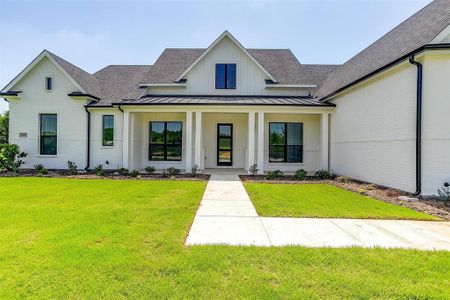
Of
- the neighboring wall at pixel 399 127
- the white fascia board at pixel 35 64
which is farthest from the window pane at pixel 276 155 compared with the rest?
the white fascia board at pixel 35 64

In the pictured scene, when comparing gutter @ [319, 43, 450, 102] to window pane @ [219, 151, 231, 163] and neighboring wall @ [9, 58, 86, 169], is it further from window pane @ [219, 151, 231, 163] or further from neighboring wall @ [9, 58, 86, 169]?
neighboring wall @ [9, 58, 86, 169]

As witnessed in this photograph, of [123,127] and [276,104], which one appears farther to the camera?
[123,127]

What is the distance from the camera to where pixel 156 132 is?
52.9 ft

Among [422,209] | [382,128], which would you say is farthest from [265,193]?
[382,128]

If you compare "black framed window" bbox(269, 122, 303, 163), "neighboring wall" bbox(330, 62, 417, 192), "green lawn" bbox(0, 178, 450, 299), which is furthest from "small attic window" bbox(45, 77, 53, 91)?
"neighboring wall" bbox(330, 62, 417, 192)

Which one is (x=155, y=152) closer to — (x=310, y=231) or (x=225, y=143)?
(x=225, y=143)

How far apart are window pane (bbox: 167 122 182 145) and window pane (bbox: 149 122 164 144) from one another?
1.46 feet

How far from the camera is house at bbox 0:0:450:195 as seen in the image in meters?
13.2

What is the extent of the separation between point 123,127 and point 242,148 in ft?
23.7

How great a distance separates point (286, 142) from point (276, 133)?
2.72ft

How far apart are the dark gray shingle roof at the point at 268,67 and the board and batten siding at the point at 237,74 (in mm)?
1306

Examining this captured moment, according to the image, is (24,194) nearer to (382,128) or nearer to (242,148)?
(242,148)

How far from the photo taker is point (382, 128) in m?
9.97

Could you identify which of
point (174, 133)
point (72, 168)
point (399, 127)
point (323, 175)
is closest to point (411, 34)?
point (399, 127)
